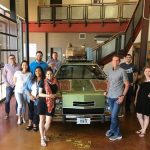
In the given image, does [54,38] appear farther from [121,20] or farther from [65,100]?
[65,100]

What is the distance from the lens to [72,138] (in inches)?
196

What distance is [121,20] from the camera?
14.1 meters

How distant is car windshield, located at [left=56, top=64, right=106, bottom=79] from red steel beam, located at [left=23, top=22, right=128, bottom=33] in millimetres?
8409

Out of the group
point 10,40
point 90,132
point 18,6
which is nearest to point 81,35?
point 18,6

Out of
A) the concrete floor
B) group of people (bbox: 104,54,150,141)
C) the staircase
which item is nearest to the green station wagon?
group of people (bbox: 104,54,150,141)

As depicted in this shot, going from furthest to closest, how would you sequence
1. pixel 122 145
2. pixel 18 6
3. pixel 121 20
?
pixel 121 20 → pixel 18 6 → pixel 122 145

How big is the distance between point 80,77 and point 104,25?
9052 millimetres

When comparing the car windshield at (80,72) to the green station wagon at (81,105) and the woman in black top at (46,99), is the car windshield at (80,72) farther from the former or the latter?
the woman in black top at (46,99)

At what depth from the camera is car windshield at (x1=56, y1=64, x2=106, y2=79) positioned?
6.10m

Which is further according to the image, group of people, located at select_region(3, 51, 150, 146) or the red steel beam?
the red steel beam

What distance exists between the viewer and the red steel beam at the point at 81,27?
46.6 feet

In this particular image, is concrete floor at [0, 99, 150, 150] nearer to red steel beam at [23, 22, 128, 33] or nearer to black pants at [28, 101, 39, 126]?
black pants at [28, 101, 39, 126]

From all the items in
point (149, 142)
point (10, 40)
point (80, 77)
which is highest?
point (10, 40)

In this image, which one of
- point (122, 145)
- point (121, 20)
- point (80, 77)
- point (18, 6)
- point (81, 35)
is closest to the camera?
point (122, 145)
